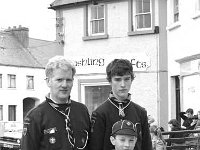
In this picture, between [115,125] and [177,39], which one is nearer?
[115,125]

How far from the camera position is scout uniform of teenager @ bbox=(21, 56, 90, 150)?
407 cm

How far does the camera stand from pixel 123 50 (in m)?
18.5

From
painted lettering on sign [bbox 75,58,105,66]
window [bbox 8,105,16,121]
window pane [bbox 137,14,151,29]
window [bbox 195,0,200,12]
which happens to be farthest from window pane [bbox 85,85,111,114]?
window [bbox 8,105,16,121]

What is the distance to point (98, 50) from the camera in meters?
19.1

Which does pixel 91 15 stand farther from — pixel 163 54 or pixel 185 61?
pixel 185 61

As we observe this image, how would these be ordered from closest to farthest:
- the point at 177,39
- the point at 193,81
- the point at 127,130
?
the point at 127,130
the point at 193,81
the point at 177,39

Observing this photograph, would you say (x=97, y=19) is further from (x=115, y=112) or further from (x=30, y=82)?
(x=30, y=82)

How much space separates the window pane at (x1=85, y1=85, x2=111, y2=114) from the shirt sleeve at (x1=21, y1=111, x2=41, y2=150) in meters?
14.9

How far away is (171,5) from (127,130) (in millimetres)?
13275

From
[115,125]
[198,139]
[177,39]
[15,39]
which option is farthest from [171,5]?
[15,39]

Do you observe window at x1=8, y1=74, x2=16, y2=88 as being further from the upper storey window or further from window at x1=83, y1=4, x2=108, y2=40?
the upper storey window

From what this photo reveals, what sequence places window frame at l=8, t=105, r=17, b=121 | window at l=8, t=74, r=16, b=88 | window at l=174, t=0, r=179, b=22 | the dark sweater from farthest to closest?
window at l=8, t=74, r=16, b=88 → window frame at l=8, t=105, r=17, b=121 → window at l=174, t=0, r=179, b=22 → the dark sweater

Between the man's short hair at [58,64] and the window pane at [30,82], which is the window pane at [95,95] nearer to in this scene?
the man's short hair at [58,64]

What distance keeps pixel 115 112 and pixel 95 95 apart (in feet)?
49.4
